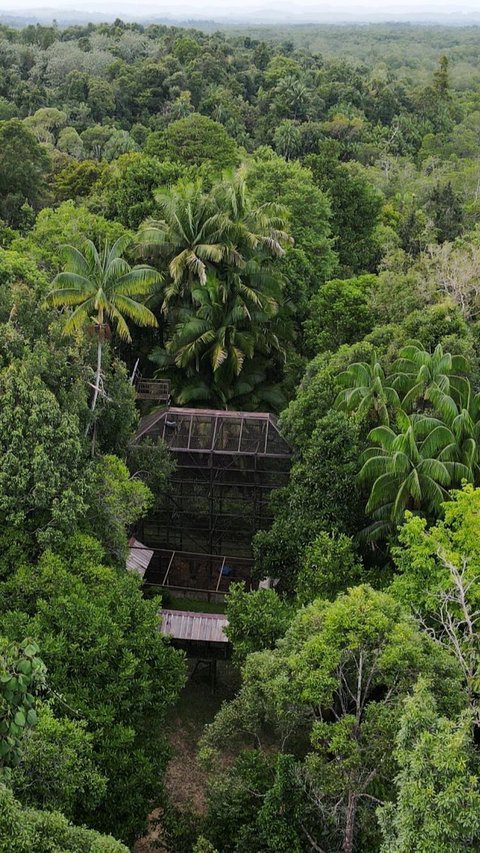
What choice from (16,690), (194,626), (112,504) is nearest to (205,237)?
(112,504)

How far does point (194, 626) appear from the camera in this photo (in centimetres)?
2030

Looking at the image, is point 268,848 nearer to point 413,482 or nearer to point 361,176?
point 413,482

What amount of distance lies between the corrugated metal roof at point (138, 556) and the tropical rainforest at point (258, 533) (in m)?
0.93

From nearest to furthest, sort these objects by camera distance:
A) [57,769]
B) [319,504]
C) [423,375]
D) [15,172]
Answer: [57,769] → [319,504] → [423,375] → [15,172]

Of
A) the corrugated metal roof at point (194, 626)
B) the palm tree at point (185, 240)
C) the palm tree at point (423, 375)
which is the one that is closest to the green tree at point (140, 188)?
the palm tree at point (185, 240)

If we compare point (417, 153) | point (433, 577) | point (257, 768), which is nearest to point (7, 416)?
point (257, 768)

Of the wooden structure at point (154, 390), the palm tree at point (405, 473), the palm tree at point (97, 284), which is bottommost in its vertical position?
the wooden structure at point (154, 390)

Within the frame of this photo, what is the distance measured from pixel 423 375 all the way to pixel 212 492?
7.44 m

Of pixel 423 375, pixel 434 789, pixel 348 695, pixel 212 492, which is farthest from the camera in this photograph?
pixel 212 492

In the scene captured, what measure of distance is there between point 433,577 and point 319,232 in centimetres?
2311

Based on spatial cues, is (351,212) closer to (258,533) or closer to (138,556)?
(138,556)

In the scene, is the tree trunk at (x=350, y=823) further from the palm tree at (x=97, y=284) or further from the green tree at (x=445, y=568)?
the palm tree at (x=97, y=284)

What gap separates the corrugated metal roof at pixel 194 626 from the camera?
20172mm

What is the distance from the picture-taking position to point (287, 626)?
16.2 meters
